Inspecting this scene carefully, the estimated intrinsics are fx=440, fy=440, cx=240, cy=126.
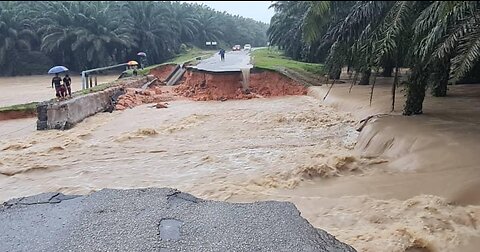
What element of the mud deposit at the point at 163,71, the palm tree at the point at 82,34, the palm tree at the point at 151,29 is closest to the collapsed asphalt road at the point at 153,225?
the mud deposit at the point at 163,71

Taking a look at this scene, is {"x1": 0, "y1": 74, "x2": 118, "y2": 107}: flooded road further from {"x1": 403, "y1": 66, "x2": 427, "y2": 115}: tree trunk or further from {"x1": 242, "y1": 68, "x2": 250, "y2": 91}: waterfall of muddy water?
{"x1": 403, "y1": 66, "x2": 427, "y2": 115}: tree trunk

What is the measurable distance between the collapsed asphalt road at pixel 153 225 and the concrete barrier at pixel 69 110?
26.0ft

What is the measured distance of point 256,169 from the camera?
28.5 ft

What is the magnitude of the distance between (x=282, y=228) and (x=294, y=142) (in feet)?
19.8

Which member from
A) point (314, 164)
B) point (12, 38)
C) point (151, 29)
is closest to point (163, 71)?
point (151, 29)

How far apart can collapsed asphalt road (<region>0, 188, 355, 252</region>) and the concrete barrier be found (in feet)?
26.0

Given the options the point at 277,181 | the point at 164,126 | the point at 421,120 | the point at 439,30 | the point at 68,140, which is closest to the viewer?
the point at 439,30

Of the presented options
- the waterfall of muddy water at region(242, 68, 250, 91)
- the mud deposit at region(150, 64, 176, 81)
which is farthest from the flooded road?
the waterfall of muddy water at region(242, 68, 250, 91)

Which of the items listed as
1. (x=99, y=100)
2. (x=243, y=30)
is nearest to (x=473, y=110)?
(x=99, y=100)

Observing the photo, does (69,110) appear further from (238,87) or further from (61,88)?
(238,87)

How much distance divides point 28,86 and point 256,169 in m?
29.6

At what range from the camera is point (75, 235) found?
5031mm

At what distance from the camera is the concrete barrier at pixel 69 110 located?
14055 mm

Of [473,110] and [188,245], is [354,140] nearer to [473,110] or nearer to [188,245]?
[473,110]
